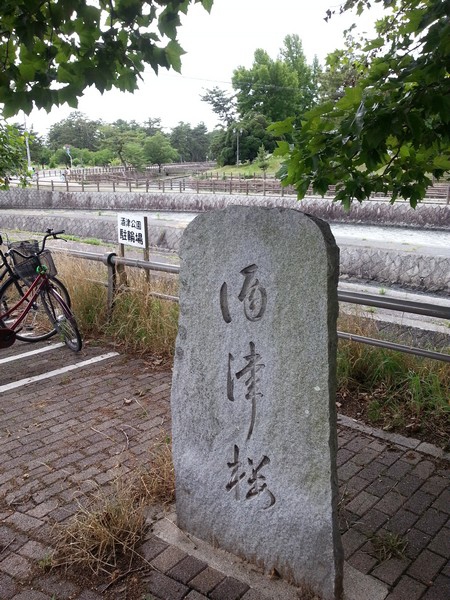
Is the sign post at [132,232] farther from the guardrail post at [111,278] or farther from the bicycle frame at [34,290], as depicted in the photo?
the bicycle frame at [34,290]

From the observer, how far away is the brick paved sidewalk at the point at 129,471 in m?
2.49

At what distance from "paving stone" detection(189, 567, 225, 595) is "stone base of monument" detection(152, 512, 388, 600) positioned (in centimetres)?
4

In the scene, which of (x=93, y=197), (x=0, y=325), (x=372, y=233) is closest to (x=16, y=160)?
(x=0, y=325)

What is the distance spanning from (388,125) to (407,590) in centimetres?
216

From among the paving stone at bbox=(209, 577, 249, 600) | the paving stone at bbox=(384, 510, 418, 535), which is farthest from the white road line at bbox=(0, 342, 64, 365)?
the paving stone at bbox=(384, 510, 418, 535)

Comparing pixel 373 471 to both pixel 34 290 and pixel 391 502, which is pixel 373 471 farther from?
pixel 34 290

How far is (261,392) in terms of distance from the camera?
2428mm

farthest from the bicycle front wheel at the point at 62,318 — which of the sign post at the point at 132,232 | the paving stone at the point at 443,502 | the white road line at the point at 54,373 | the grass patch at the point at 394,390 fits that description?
the paving stone at the point at 443,502

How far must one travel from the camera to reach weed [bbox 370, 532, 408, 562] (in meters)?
2.64

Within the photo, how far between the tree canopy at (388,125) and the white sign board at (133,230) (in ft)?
10.5

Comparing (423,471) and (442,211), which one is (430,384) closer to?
(423,471)

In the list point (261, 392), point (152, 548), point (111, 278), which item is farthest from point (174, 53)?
point (111, 278)

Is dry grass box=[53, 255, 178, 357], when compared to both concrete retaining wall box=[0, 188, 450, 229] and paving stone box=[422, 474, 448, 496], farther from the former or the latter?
concrete retaining wall box=[0, 188, 450, 229]

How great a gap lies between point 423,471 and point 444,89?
238 cm
